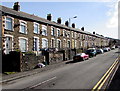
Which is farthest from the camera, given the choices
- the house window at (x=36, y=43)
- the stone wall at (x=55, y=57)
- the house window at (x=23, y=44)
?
the house window at (x=36, y=43)

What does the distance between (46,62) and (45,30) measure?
31.7 ft

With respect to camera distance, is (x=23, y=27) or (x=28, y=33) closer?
(x=23, y=27)

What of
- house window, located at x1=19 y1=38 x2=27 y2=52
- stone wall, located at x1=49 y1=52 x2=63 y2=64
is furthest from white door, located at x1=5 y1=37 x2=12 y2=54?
stone wall, located at x1=49 y1=52 x2=63 y2=64

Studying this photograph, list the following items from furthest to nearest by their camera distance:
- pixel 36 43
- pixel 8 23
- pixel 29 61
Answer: pixel 36 43
pixel 8 23
pixel 29 61

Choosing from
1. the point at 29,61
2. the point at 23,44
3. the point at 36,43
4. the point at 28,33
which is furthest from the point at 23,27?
the point at 29,61

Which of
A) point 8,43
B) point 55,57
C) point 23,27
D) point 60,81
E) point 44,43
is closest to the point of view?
point 60,81

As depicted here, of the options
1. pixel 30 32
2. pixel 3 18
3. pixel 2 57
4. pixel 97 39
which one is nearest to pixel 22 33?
pixel 30 32

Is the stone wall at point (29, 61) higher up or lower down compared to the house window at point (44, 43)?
lower down

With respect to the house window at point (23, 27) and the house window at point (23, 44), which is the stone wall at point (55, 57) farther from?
the house window at point (23, 27)

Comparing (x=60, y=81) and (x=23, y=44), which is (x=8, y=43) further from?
(x=60, y=81)

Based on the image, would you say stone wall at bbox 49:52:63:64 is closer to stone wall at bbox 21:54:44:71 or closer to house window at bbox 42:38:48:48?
stone wall at bbox 21:54:44:71

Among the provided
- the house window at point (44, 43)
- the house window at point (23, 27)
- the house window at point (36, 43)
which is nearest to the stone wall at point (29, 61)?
the house window at point (36, 43)

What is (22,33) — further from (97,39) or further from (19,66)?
(97,39)

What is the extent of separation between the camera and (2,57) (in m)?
19.4
